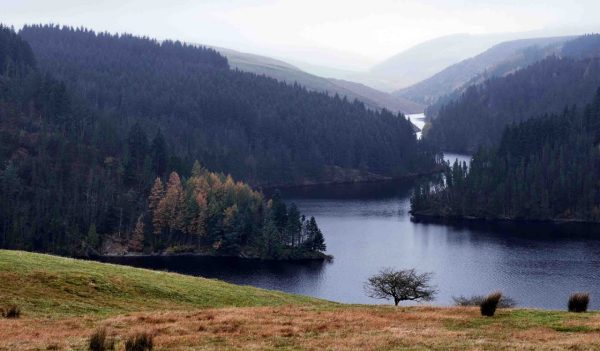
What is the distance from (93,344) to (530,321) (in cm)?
2564

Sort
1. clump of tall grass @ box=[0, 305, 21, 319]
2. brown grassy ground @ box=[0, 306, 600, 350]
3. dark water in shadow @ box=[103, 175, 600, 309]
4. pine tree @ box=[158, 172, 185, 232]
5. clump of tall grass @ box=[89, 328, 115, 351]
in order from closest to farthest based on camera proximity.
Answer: clump of tall grass @ box=[89, 328, 115, 351] → brown grassy ground @ box=[0, 306, 600, 350] → clump of tall grass @ box=[0, 305, 21, 319] → dark water in shadow @ box=[103, 175, 600, 309] → pine tree @ box=[158, 172, 185, 232]

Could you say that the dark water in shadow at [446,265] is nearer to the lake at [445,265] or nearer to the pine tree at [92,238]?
the lake at [445,265]

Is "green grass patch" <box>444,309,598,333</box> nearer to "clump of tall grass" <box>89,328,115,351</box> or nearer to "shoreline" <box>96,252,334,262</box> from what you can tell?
"clump of tall grass" <box>89,328,115,351</box>

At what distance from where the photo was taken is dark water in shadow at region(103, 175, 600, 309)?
12938 cm

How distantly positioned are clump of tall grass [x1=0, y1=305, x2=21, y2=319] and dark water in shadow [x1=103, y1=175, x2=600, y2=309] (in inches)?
3294

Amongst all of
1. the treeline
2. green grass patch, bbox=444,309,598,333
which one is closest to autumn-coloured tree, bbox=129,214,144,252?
the treeline

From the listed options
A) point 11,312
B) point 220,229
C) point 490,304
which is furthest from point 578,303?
point 220,229

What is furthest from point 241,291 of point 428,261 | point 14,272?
point 428,261

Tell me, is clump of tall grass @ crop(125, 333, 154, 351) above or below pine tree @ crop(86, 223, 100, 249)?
above

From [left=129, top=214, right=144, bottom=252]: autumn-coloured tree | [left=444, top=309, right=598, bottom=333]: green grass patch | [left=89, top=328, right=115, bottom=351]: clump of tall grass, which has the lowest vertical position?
[left=129, top=214, right=144, bottom=252]: autumn-coloured tree

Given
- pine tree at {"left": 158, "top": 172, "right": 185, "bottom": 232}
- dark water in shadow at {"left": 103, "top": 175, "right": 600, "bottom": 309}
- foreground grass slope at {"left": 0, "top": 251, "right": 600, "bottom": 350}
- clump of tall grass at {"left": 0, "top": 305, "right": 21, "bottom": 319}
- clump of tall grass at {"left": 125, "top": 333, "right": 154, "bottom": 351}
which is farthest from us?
pine tree at {"left": 158, "top": 172, "right": 185, "bottom": 232}

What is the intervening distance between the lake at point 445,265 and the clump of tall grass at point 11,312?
82.8 m

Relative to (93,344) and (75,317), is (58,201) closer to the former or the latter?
(75,317)

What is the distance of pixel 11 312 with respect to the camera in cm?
4259
